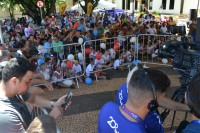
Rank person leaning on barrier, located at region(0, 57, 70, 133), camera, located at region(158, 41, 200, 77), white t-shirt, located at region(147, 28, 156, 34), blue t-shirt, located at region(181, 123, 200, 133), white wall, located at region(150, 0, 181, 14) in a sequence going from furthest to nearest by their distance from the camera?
white wall, located at region(150, 0, 181, 14)
white t-shirt, located at region(147, 28, 156, 34)
camera, located at region(158, 41, 200, 77)
person leaning on barrier, located at region(0, 57, 70, 133)
blue t-shirt, located at region(181, 123, 200, 133)

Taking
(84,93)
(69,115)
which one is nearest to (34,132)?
(69,115)

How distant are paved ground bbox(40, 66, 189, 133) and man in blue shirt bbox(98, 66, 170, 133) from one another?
9.20ft

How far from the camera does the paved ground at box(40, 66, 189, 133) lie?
15.4ft

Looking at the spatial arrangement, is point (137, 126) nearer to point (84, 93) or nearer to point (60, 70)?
point (84, 93)

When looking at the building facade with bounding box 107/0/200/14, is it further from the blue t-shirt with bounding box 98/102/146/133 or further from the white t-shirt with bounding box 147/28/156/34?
the blue t-shirt with bounding box 98/102/146/133

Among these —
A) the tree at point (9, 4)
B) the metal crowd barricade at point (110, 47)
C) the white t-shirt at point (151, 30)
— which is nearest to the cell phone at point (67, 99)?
the metal crowd barricade at point (110, 47)

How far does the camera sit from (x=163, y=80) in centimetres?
191

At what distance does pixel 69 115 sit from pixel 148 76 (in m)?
3.61

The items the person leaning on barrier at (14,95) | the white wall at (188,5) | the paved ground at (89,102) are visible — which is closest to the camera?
the person leaning on barrier at (14,95)

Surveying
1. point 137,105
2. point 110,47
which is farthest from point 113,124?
point 110,47

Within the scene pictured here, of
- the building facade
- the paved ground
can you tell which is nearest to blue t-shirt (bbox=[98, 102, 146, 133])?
the paved ground

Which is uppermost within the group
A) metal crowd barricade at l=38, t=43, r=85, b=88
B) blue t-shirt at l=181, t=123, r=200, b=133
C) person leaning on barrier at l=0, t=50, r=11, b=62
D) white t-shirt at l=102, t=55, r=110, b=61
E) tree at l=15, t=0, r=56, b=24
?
tree at l=15, t=0, r=56, b=24

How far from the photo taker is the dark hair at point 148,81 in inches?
68.8

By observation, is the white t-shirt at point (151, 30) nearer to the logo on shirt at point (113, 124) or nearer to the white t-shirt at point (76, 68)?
the white t-shirt at point (76, 68)
